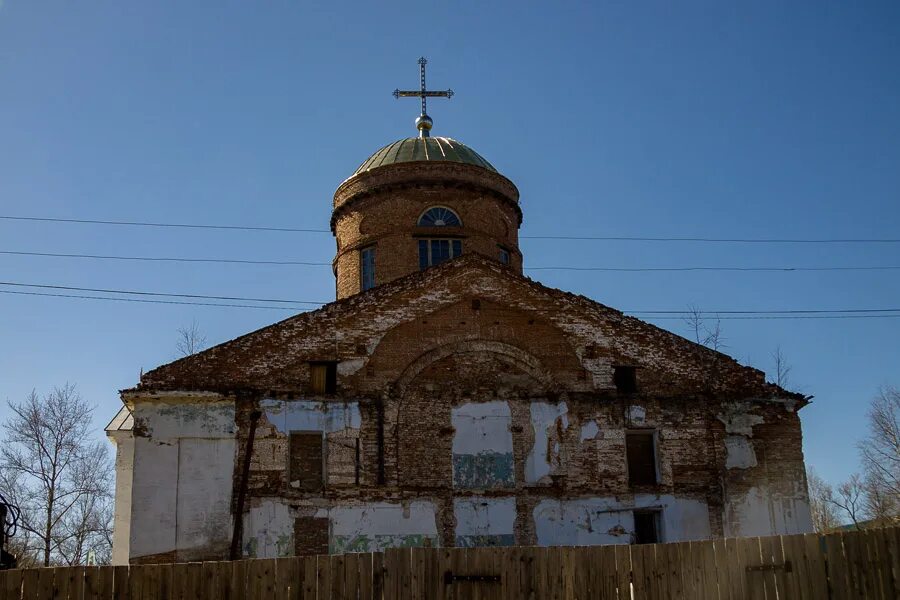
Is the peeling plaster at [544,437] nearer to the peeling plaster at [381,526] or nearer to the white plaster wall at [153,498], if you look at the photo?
the peeling plaster at [381,526]

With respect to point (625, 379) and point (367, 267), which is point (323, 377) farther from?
point (367, 267)

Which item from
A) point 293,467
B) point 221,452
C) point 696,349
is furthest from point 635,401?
point 221,452

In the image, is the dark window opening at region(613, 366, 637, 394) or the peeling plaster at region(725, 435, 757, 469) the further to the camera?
the dark window opening at region(613, 366, 637, 394)

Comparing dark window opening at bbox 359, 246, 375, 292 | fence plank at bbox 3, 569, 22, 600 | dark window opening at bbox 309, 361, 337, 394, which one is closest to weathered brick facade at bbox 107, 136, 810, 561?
dark window opening at bbox 309, 361, 337, 394

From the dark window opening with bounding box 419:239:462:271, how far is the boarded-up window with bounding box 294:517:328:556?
9413 mm

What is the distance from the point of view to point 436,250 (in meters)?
26.6

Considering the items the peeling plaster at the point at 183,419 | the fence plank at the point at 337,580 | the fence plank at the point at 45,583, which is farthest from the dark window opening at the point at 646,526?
the fence plank at the point at 45,583

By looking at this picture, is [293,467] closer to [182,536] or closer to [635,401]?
[182,536]

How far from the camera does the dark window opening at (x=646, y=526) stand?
20.1 m

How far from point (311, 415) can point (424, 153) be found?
11299 millimetres

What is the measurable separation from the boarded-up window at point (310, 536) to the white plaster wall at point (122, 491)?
6.06m

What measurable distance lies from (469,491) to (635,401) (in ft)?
13.9

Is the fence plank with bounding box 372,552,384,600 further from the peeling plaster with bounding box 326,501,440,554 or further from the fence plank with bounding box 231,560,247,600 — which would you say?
the peeling plaster with bounding box 326,501,440,554

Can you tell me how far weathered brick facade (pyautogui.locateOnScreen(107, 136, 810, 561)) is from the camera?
18953 millimetres
